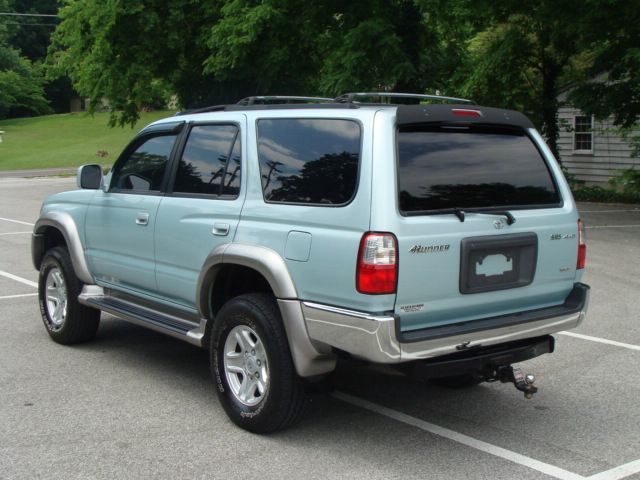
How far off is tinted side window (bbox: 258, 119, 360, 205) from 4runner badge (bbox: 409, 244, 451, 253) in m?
0.45

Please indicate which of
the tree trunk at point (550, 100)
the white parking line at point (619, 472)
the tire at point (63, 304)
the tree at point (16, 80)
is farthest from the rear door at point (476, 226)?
the tree at point (16, 80)

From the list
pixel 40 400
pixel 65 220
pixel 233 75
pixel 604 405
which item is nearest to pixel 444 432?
pixel 604 405

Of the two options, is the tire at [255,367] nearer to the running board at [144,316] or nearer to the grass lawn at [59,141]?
the running board at [144,316]

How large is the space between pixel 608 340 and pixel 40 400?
4779mm

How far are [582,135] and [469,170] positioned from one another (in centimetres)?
2484

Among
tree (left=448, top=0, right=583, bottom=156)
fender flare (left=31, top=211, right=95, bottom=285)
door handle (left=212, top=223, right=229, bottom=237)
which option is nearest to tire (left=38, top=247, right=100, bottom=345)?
fender flare (left=31, top=211, right=95, bottom=285)

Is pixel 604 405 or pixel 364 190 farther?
pixel 604 405

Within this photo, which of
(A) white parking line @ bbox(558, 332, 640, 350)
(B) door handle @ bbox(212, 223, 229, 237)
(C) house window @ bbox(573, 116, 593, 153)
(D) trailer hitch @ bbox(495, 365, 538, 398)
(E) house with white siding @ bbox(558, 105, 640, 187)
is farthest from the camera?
(C) house window @ bbox(573, 116, 593, 153)

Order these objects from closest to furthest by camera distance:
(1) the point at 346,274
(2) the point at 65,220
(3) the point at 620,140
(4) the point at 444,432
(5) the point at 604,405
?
(1) the point at 346,274
(4) the point at 444,432
(5) the point at 604,405
(2) the point at 65,220
(3) the point at 620,140

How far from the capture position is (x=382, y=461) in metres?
4.50

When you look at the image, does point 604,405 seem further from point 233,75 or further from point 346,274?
point 233,75

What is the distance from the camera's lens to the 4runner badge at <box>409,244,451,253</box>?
4.31 m

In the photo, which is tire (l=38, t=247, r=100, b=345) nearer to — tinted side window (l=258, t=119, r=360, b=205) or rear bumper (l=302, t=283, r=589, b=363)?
tinted side window (l=258, t=119, r=360, b=205)

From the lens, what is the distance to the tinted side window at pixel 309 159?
4.56 meters
